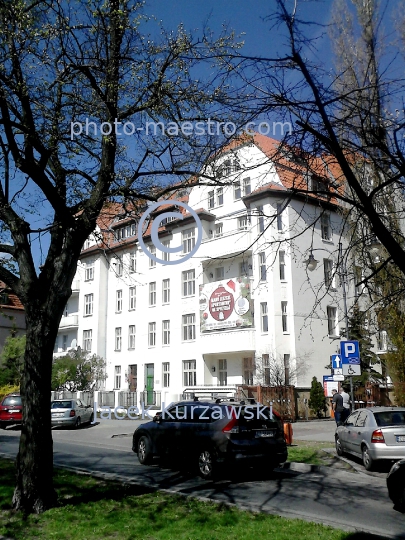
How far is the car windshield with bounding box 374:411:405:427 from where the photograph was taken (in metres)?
13.3

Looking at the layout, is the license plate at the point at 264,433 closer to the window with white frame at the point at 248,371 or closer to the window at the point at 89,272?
the window with white frame at the point at 248,371

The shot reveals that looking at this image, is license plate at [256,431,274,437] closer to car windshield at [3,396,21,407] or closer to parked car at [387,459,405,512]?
parked car at [387,459,405,512]

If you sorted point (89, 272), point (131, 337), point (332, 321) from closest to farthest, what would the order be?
point (332, 321)
point (131, 337)
point (89, 272)

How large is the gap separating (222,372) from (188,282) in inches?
278

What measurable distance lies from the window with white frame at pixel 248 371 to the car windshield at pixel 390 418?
21.6 metres

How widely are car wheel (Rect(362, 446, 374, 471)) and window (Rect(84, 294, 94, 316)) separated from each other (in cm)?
3779

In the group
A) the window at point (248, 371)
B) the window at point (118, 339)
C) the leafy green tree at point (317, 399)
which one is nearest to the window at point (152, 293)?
the window at point (118, 339)

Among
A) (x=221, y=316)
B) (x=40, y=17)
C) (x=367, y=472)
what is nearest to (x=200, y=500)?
(x=367, y=472)

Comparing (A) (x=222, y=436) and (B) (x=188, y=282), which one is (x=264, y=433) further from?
(B) (x=188, y=282)

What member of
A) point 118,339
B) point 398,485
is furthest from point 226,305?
point 398,485

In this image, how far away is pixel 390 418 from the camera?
44.4ft

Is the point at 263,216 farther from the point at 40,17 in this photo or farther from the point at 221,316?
the point at 221,316

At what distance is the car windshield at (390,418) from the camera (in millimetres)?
13344

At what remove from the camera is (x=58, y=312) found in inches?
342
